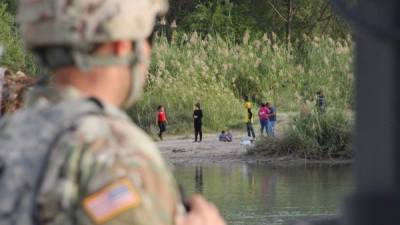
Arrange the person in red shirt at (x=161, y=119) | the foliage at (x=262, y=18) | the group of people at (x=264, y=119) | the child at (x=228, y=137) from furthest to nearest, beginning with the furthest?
the foliage at (x=262, y=18) → the person in red shirt at (x=161, y=119) → the child at (x=228, y=137) → the group of people at (x=264, y=119)

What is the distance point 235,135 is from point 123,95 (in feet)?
116

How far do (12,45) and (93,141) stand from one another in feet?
126

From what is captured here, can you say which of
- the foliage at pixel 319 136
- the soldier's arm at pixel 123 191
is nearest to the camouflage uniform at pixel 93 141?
the soldier's arm at pixel 123 191

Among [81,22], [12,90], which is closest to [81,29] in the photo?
[81,22]

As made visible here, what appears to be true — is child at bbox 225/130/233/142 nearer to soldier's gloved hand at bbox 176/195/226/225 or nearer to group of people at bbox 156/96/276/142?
group of people at bbox 156/96/276/142

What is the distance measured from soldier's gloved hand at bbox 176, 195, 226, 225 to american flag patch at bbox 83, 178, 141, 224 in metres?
0.15

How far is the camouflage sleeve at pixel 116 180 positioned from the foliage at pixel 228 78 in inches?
1385

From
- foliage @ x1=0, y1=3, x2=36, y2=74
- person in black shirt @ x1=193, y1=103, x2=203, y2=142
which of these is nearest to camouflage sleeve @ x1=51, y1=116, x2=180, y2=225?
person in black shirt @ x1=193, y1=103, x2=203, y2=142

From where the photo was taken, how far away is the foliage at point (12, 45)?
128 feet

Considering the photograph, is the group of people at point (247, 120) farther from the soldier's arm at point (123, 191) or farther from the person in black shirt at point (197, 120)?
the soldier's arm at point (123, 191)

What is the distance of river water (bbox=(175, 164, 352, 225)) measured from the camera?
1950cm

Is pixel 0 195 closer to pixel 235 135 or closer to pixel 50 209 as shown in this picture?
pixel 50 209

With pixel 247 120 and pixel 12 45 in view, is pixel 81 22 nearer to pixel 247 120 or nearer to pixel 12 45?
pixel 247 120

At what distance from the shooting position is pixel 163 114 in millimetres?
36906
